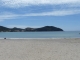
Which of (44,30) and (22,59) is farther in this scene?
(44,30)

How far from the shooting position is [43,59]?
1066cm

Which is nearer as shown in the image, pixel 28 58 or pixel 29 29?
pixel 28 58

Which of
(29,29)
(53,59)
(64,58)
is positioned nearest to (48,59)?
(53,59)

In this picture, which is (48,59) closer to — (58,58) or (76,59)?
(58,58)

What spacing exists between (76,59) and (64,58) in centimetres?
69

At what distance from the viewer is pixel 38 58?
10.9 m

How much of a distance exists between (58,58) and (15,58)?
244 centimetres

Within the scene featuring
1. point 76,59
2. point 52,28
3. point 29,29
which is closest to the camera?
point 76,59

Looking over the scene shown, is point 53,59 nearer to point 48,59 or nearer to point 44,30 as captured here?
point 48,59

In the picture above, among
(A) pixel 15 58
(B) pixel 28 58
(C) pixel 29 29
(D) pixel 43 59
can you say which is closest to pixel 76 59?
(D) pixel 43 59

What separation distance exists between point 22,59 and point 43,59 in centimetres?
116

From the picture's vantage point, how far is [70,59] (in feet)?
34.9

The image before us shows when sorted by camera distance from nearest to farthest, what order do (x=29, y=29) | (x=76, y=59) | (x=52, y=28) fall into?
(x=76, y=59)
(x=52, y=28)
(x=29, y=29)

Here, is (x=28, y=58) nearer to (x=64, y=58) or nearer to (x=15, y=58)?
(x=15, y=58)
